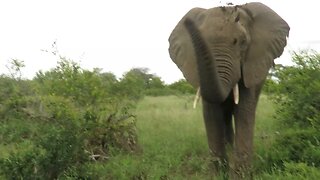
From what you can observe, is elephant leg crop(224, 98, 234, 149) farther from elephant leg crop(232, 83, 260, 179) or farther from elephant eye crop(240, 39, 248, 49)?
elephant eye crop(240, 39, 248, 49)

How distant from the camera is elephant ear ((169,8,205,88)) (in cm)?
697

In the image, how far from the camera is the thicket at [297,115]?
684cm

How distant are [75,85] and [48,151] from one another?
206 inches

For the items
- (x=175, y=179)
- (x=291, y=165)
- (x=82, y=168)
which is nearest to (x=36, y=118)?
(x=82, y=168)

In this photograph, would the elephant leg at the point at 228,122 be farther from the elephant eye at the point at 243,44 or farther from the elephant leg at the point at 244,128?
the elephant eye at the point at 243,44

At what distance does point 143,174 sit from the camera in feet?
23.2

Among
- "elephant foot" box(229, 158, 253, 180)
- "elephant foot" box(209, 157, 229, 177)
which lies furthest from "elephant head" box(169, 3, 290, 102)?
"elephant foot" box(209, 157, 229, 177)

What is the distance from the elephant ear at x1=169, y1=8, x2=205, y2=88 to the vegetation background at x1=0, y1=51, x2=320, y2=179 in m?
1.13

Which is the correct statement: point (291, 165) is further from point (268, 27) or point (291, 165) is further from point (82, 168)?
point (82, 168)

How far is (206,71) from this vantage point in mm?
5871

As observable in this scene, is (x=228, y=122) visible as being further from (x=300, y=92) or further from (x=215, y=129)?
(x=300, y=92)

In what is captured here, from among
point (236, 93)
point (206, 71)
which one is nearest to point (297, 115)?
point (236, 93)

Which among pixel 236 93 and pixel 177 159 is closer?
pixel 236 93

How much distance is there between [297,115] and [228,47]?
9.23 feet
